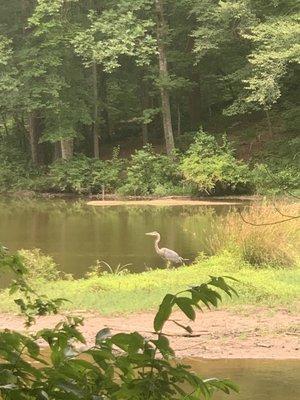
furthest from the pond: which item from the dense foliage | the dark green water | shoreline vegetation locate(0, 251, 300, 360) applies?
the dense foliage

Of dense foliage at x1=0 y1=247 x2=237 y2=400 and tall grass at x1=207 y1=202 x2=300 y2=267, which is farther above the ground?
dense foliage at x1=0 y1=247 x2=237 y2=400

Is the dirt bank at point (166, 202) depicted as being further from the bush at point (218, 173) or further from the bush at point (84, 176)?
the bush at point (84, 176)

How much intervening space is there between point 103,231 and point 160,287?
8.39 m

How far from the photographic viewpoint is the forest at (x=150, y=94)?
27828 mm

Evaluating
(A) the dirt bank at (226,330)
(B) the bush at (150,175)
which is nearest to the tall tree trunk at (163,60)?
(B) the bush at (150,175)

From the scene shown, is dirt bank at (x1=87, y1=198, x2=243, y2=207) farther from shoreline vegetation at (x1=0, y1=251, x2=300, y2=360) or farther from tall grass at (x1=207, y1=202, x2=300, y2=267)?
shoreline vegetation at (x1=0, y1=251, x2=300, y2=360)

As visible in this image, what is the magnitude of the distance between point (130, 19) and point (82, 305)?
2209cm

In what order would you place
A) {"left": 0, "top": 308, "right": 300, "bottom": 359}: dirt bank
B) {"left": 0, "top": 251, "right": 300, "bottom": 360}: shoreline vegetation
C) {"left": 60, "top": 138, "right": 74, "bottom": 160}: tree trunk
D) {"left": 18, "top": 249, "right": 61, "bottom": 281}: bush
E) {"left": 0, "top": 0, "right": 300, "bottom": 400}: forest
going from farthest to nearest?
{"left": 60, "top": 138, "right": 74, "bottom": 160}: tree trunk → {"left": 18, "top": 249, "right": 61, "bottom": 281}: bush → {"left": 0, "top": 251, "right": 300, "bottom": 360}: shoreline vegetation → {"left": 0, "top": 308, "right": 300, "bottom": 359}: dirt bank → {"left": 0, "top": 0, "right": 300, "bottom": 400}: forest

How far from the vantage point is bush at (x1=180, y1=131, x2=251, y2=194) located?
27.3 meters

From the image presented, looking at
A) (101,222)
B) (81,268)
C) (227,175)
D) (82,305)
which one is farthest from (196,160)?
(82,305)

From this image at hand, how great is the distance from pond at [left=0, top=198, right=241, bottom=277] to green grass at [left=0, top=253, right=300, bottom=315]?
1.51 meters

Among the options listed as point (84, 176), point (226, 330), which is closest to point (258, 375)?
point (226, 330)

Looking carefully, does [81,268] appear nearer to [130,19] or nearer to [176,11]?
[130,19]

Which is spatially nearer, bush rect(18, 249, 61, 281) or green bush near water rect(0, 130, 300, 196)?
bush rect(18, 249, 61, 281)
